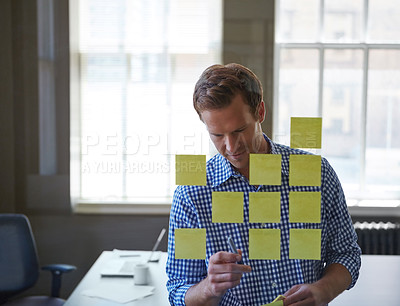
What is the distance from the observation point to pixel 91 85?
65.6 inches

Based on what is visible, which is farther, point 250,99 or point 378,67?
point 378,67

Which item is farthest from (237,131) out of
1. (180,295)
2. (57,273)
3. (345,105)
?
(57,273)

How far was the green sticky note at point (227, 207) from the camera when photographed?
1.08 metres

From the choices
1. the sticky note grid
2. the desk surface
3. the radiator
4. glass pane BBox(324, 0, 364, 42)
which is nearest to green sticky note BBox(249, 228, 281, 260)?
the sticky note grid

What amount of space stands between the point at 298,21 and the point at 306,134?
0.52 metres

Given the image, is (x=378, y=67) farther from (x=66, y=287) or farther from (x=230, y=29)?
(x=66, y=287)

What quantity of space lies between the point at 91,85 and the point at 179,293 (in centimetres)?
95

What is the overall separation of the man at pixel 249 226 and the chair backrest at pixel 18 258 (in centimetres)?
96

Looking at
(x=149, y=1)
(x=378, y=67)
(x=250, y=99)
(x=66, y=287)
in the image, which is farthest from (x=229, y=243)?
(x=149, y=1)

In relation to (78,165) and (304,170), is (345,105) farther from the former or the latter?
(78,165)

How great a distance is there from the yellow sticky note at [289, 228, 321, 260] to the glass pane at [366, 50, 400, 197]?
16.0 inches

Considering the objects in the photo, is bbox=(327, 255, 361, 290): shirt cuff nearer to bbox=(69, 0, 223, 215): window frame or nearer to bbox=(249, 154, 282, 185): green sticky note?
bbox=(249, 154, 282, 185): green sticky note

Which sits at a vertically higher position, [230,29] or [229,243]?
[230,29]

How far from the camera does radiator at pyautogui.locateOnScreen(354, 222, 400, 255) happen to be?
4.66 ft
